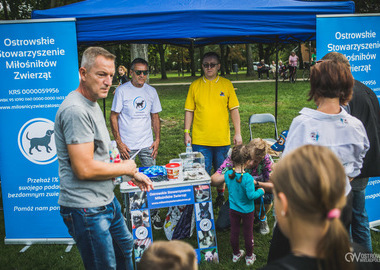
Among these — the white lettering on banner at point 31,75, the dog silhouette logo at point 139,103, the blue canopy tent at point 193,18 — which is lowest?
the dog silhouette logo at point 139,103

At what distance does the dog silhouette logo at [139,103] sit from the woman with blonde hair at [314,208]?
3044mm

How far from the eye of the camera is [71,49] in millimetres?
3201

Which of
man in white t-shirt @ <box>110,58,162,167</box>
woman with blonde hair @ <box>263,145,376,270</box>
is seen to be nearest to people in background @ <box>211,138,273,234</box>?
man in white t-shirt @ <box>110,58,162,167</box>

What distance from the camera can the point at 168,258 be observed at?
46.2 inches

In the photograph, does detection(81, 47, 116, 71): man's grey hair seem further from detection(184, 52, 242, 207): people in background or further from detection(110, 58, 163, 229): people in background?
detection(184, 52, 242, 207): people in background

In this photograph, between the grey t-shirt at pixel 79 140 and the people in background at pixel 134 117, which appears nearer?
the grey t-shirt at pixel 79 140

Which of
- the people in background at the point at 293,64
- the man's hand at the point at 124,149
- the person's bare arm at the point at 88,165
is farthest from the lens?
the people in background at the point at 293,64

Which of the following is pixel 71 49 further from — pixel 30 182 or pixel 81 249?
pixel 81 249

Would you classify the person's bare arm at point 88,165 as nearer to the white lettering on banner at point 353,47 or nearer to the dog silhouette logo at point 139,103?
the dog silhouette logo at point 139,103

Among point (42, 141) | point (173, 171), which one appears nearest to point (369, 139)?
point (173, 171)

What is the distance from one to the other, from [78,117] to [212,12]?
2081 mm

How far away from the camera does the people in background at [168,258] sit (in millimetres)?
1162

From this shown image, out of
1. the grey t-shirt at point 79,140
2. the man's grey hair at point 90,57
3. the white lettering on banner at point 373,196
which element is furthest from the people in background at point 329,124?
the white lettering on banner at point 373,196

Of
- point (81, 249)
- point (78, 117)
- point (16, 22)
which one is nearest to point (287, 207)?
point (78, 117)
